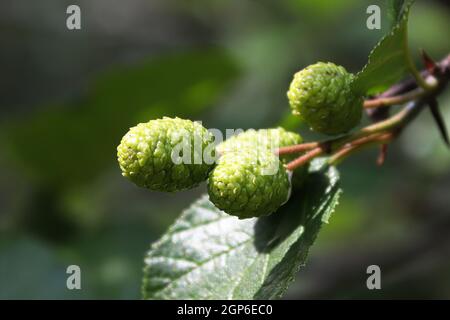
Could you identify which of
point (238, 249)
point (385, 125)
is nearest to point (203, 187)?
point (238, 249)

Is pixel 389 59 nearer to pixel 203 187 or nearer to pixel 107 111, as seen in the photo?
pixel 107 111

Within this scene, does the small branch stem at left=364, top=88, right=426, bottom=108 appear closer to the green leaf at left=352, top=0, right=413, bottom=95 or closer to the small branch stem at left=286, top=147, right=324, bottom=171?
the green leaf at left=352, top=0, right=413, bottom=95

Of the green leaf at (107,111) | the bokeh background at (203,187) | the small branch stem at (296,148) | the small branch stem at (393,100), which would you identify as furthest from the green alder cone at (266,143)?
the green leaf at (107,111)

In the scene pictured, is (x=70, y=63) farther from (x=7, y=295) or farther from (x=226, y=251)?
(x=226, y=251)

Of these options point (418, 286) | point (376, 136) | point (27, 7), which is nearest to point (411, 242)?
point (418, 286)
